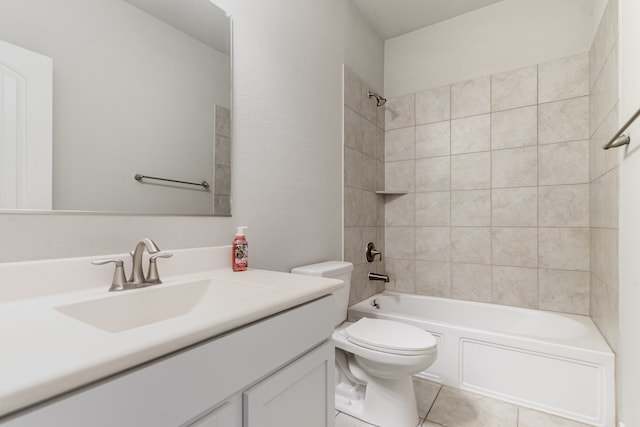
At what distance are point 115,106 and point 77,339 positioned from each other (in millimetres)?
753

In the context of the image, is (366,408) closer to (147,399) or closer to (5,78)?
(147,399)

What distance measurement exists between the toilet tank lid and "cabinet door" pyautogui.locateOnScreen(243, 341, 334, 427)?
60 centimetres

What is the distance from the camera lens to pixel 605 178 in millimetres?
1603

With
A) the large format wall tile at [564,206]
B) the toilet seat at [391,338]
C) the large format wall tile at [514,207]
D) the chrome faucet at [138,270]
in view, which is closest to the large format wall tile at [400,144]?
the large format wall tile at [514,207]

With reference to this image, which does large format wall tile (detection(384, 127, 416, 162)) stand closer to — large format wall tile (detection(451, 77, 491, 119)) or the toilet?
large format wall tile (detection(451, 77, 491, 119))

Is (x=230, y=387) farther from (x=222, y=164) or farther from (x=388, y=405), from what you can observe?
(x=388, y=405)

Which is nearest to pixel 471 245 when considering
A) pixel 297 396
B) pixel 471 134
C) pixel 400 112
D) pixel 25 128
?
pixel 471 134

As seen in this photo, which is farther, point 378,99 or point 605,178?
point 378,99

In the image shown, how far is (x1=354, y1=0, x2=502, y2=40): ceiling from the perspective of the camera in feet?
7.39

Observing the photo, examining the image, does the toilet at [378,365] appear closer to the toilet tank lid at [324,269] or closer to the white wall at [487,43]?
the toilet tank lid at [324,269]

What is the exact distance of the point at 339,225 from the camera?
2055 millimetres

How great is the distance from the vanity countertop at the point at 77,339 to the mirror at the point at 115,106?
31 cm

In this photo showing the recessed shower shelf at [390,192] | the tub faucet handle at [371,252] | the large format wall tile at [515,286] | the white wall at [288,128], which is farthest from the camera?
the recessed shower shelf at [390,192]

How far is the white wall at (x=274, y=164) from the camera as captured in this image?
0.89 metres
